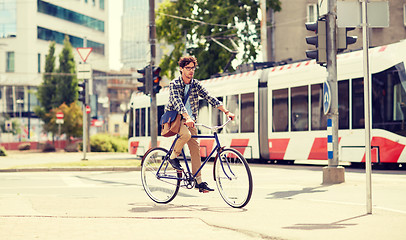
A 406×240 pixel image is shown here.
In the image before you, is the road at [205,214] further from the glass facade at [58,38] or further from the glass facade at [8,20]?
the glass facade at [58,38]

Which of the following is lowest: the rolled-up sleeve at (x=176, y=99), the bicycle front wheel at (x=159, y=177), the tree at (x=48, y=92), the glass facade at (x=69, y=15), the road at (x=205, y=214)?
the road at (x=205, y=214)

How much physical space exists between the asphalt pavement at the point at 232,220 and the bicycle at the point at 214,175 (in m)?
0.18

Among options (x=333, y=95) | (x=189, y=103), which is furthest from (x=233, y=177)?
(x=333, y=95)

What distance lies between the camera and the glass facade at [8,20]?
6806cm

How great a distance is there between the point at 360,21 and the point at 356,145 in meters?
10.2

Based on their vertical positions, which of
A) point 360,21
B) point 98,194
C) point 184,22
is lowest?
point 98,194

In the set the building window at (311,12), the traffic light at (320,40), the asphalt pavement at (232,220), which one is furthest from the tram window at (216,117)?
the building window at (311,12)

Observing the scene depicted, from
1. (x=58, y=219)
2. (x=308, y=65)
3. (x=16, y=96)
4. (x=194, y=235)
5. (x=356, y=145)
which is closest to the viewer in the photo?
(x=194, y=235)

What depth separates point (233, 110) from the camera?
76.9ft

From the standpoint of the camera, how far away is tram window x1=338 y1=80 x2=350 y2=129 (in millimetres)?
18234

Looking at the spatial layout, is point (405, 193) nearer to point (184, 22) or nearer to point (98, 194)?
point (98, 194)

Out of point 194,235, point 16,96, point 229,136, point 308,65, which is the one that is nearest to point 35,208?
point 194,235

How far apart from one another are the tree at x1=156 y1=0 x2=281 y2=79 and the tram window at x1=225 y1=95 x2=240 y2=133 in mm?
11576

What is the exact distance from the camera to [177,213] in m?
8.33
